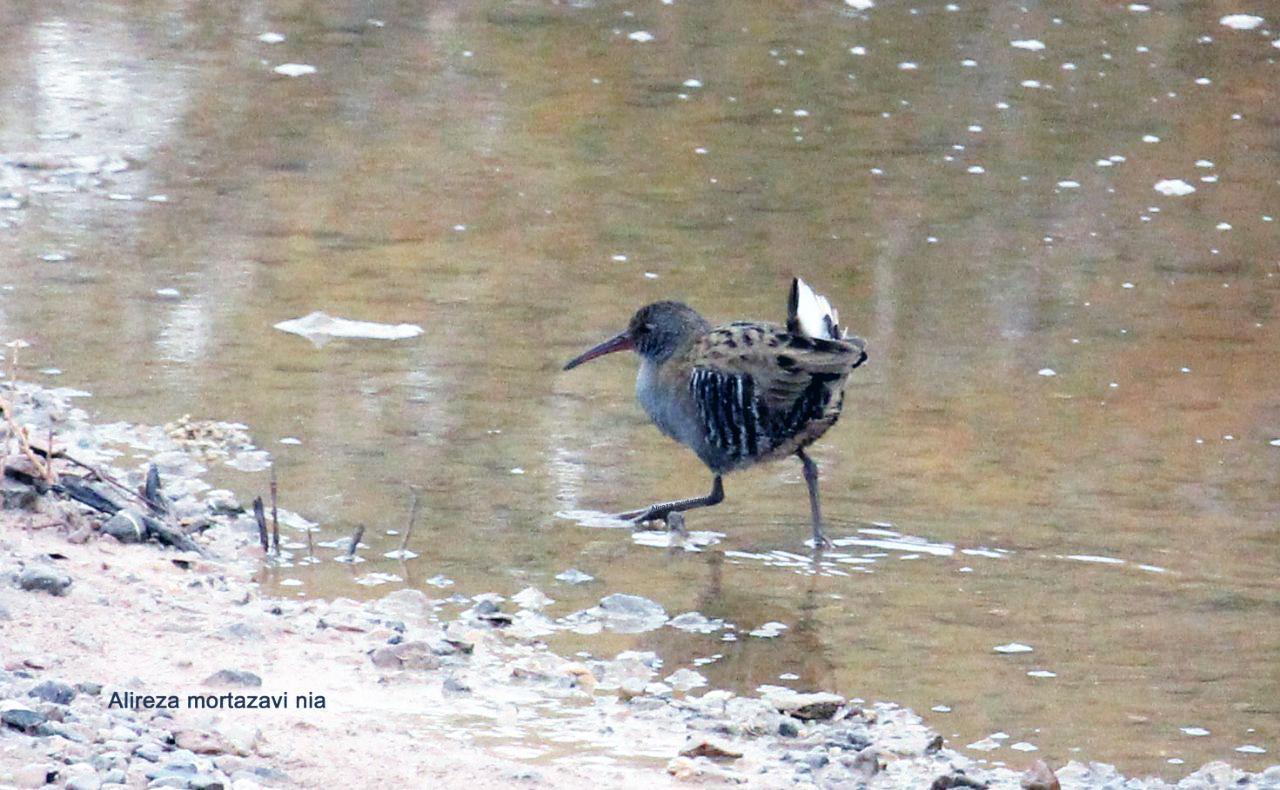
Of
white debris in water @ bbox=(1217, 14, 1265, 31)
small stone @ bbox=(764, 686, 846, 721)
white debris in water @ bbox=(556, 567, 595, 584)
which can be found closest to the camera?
small stone @ bbox=(764, 686, 846, 721)

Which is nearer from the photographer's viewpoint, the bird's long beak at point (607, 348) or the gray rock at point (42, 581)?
the gray rock at point (42, 581)

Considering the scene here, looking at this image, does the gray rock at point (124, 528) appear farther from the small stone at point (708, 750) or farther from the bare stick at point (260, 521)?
the small stone at point (708, 750)

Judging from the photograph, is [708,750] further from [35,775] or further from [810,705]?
[35,775]

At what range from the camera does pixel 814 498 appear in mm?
6156

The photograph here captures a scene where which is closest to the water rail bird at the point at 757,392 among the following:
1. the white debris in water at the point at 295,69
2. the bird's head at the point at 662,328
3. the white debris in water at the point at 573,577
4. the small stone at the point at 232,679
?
the bird's head at the point at 662,328

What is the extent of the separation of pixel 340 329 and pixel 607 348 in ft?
3.93

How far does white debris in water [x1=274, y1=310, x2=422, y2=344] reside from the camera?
7539mm

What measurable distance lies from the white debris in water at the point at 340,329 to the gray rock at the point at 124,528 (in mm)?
2106

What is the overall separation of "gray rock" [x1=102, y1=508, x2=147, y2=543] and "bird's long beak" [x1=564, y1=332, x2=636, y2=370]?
199 cm

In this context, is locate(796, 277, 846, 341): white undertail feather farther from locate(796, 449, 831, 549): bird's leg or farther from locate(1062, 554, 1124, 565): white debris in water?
locate(1062, 554, 1124, 565): white debris in water

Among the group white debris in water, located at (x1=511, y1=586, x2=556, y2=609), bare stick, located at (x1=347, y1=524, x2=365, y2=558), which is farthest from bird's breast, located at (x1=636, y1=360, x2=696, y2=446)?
bare stick, located at (x1=347, y1=524, x2=365, y2=558)

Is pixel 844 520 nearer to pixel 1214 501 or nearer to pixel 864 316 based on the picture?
pixel 1214 501

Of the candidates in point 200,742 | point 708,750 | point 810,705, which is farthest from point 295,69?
point 200,742

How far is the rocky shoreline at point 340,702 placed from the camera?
399 cm
